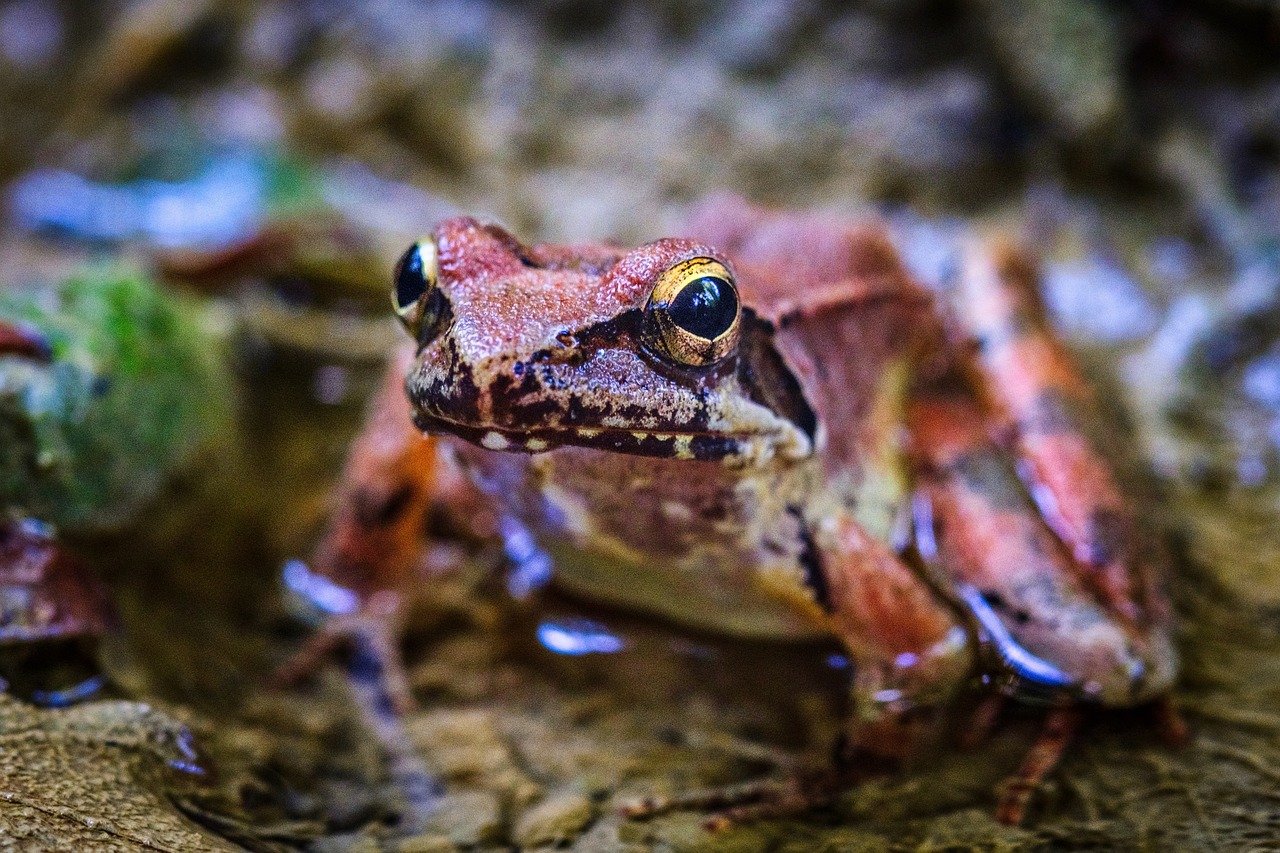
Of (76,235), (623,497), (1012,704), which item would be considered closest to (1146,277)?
(1012,704)

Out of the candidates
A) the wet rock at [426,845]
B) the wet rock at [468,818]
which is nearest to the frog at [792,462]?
the wet rock at [468,818]

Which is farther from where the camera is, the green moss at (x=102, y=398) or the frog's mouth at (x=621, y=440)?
the green moss at (x=102, y=398)

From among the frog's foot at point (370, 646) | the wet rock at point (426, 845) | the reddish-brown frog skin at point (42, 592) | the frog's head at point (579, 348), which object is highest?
the frog's head at point (579, 348)

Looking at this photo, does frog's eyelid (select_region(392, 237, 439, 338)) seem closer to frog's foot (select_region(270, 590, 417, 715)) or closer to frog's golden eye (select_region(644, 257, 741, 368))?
frog's golden eye (select_region(644, 257, 741, 368))

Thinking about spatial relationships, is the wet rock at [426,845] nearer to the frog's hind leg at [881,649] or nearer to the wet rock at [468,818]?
the wet rock at [468,818]

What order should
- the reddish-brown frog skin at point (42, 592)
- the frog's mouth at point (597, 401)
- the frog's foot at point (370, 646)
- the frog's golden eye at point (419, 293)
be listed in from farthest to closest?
the frog's foot at point (370, 646) → the reddish-brown frog skin at point (42, 592) → the frog's golden eye at point (419, 293) → the frog's mouth at point (597, 401)

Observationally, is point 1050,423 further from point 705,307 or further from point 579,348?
point 579,348

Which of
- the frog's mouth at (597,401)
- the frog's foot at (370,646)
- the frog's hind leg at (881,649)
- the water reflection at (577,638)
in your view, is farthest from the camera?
the water reflection at (577,638)
